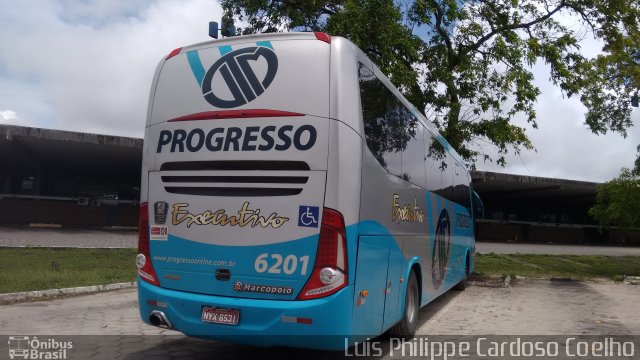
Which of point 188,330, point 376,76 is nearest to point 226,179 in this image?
point 188,330

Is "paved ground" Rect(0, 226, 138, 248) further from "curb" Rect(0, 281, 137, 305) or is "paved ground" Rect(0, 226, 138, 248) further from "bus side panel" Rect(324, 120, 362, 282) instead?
"bus side panel" Rect(324, 120, 362, 282)

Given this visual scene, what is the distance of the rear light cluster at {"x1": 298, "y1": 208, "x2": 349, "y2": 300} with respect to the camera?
4727 millimetres

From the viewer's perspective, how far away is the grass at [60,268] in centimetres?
1012

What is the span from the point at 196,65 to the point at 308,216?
2.10m

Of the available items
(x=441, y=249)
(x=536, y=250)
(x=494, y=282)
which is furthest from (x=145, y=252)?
(x=536, y=250)

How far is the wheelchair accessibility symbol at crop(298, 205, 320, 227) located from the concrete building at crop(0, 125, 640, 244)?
19.6m

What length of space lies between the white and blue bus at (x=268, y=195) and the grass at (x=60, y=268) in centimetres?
572

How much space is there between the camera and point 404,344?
22.0 ft

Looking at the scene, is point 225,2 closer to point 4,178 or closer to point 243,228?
point 243,228

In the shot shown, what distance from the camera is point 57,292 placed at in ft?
31.2

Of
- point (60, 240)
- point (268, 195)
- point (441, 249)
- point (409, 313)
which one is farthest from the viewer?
point (60, 240)

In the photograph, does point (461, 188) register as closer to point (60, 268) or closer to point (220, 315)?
point (220, 315)

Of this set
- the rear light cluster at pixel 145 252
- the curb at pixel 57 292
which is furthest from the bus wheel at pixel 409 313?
the curb at pixel 57 292

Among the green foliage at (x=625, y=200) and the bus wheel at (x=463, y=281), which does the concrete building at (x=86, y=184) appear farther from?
the bus wheel at (x=463, y=281)
